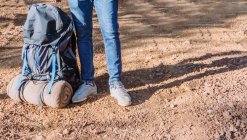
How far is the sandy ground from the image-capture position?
11.2 feet

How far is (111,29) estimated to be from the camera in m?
3.60

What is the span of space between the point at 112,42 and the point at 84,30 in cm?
27

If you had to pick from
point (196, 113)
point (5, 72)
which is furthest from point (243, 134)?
point (5, 72)

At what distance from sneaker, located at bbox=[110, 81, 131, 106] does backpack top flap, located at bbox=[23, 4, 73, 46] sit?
2.13 ft

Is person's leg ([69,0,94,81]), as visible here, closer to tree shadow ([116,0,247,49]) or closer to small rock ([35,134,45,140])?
small rock ([35,134,45,140])

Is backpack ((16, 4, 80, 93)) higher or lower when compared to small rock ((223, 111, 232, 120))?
higher

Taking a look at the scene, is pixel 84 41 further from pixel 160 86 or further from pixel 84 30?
pixel 160 86

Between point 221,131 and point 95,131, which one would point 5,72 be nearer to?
point 95,131

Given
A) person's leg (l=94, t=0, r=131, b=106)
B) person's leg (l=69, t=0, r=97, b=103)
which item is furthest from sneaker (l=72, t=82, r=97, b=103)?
person's leg (l=94, t=0, r=131, b=106)

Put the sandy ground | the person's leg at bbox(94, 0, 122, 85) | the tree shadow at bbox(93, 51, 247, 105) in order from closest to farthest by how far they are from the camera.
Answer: the sandy ground < the person's leg at bbox(94, 0, 122, 85) < the tree shadow at bbox(93, 51, 247, 105)

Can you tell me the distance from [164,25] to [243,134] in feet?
10.1

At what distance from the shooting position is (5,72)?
454 cm

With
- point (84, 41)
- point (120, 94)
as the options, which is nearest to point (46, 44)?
point (84, 41)

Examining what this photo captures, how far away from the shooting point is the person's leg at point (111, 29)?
11.6 ft
